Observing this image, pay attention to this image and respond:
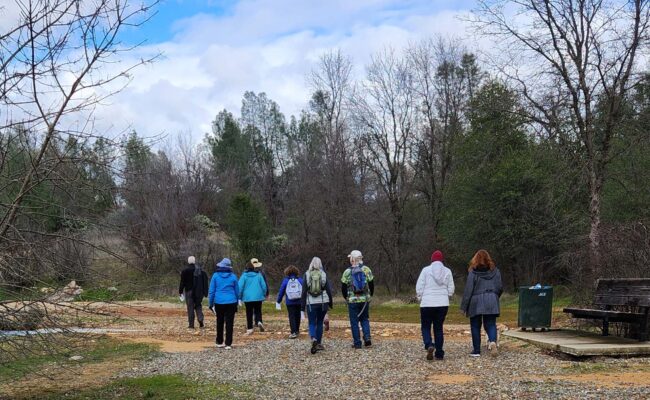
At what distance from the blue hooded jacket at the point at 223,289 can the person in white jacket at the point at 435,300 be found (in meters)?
4.19

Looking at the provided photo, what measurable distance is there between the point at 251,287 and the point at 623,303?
26.4 ft

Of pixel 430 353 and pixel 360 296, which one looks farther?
pixel 360 296

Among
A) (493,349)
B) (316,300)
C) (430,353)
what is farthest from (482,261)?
(316,300)

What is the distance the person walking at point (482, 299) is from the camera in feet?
35.1

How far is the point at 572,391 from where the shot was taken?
7820 mm

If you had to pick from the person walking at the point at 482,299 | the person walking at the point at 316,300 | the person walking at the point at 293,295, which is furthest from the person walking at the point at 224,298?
the person walking at the point at 482,299

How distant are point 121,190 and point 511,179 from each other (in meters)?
28.8

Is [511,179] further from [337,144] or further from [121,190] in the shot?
[121,190]

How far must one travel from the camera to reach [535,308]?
13.1 metres

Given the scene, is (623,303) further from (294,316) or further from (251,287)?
(251,287)

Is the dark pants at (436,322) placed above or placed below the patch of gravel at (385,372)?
above

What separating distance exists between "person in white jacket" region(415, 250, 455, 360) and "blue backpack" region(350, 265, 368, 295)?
135cm

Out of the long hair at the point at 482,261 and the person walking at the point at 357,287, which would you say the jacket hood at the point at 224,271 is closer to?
the person walking at the point at 357,287

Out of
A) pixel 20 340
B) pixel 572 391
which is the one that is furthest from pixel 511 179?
pixel 20 340
